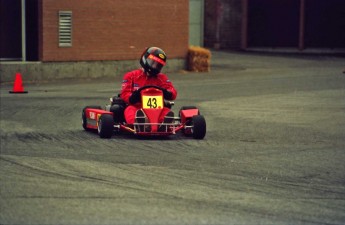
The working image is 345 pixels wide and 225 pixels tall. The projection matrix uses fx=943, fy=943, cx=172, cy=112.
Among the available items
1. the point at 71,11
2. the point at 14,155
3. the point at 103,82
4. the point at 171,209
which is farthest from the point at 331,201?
the point at 71,11

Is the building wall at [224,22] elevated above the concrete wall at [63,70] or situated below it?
above

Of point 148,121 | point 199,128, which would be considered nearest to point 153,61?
point 148,121

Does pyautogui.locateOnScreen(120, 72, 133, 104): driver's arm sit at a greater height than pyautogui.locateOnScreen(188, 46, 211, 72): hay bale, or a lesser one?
greater

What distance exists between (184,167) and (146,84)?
3741 mm

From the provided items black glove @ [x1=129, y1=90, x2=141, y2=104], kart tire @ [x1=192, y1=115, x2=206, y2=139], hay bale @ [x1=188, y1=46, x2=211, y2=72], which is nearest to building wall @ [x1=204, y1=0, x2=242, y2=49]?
hay bale @ [x1=188, y1=46, x2=211, y2=72]

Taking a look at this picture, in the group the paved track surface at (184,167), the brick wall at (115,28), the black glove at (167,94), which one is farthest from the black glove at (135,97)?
the brick wall at (115,28)

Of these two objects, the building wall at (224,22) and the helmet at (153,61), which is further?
the building wall at (224,22)

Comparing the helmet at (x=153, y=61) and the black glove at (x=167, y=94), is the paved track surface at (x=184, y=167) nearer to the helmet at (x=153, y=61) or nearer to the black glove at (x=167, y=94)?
the black glove at (x=167, y=94)

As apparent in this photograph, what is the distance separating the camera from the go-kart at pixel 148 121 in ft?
43.0

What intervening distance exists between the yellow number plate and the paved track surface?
513 millimetres

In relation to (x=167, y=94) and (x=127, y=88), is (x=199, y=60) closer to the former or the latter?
(x=127, y=88)

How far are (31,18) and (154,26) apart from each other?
4.53 m

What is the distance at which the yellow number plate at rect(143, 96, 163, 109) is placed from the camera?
44.1ft

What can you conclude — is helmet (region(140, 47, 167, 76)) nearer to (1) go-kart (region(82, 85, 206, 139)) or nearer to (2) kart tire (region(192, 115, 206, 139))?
(1) go-kart (region(82, 85, 206, 139))
